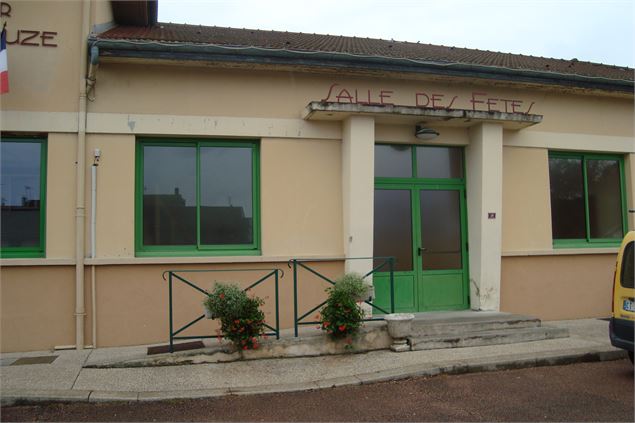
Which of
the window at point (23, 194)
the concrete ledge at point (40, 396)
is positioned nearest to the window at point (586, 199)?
the concrete ledge at point (40, 396)

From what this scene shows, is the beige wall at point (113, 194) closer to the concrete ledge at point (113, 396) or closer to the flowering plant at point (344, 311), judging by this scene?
the concrete ledge at point (113, 396)

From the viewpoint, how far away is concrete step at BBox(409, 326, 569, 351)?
7.01 meters

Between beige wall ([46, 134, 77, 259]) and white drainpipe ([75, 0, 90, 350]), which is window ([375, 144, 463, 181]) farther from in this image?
beige wall ([46, 134, 77, 259])

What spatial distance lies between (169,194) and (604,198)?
25.9 feet

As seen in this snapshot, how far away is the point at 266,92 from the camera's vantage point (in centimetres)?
800

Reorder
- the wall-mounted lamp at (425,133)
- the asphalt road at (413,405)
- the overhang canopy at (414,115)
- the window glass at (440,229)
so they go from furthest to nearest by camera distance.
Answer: the window glass at (440,229) < the wall-mounted lamp at (425,133) < the overhang canopy at (414,115) < the asphalt road at (413,405)

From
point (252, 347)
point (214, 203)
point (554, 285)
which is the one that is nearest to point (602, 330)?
point (554, 285)

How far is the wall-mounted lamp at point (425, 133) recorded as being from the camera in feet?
27.4

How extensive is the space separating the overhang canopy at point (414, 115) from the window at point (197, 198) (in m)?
1.27

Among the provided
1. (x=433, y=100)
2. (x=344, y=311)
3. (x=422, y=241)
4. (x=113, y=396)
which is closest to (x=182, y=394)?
(x=113, y=396)

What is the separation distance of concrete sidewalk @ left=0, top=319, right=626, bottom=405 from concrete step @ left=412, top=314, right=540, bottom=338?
329 millimetres

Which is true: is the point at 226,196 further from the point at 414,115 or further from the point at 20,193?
the point at 414,115

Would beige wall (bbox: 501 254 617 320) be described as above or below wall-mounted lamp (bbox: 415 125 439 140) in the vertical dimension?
below

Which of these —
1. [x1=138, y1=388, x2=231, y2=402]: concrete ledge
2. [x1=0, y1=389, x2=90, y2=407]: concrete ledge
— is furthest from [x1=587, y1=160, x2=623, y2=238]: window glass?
[x1=0, y1=389, x2=90, y2=407]: concrete ledge
